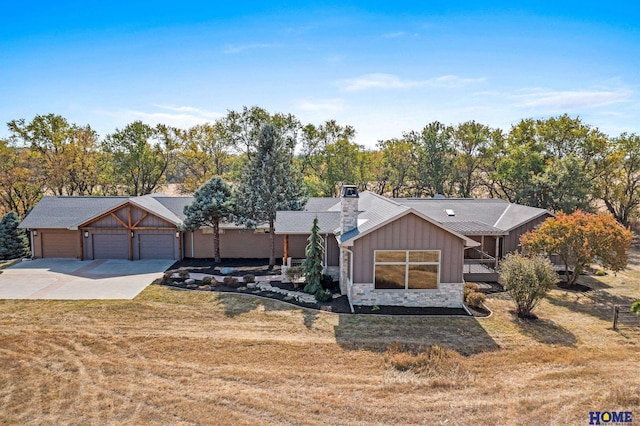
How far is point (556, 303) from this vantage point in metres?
15.1

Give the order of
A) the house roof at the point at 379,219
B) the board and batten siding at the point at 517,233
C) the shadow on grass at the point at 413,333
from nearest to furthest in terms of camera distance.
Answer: the shadow on grass at the point at 413,333, the house roof at the point at 379,219, the board and batten siding at the point at 517,233

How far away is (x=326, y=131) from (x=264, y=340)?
2988cm

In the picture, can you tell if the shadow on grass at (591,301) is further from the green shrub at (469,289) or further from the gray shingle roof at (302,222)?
the gray shingle roof at (302,222)

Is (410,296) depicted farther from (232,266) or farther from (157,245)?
(157,245)

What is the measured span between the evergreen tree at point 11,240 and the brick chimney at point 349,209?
20.3 metres

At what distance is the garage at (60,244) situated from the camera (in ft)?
70.8

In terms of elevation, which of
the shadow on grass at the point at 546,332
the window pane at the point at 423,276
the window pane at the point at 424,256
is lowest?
the shadow on grass at the point at 546,332

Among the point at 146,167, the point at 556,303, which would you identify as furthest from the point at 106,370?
the point at 146,167

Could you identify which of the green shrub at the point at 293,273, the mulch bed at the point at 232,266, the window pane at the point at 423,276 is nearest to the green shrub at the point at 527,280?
the window pane at the point at 423,276

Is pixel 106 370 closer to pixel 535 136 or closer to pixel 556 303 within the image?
pixel 556 303

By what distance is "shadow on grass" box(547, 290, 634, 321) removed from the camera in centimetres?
1422

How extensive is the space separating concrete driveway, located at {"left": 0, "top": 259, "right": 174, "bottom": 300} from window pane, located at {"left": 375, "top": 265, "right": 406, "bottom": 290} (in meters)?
9.57

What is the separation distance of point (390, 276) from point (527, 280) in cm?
464

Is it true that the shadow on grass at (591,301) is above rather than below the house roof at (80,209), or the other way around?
below
